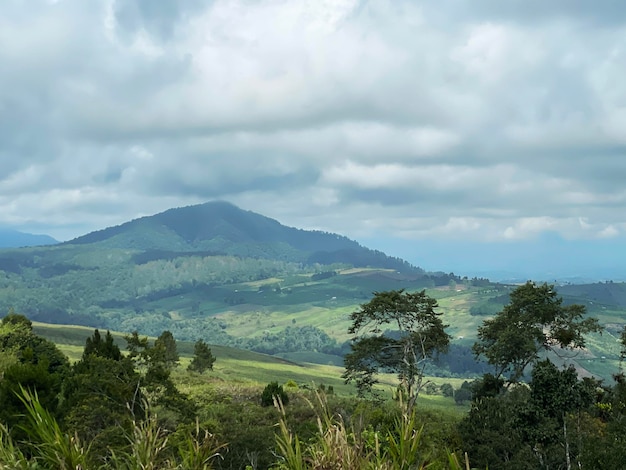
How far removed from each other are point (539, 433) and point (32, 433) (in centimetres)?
3759

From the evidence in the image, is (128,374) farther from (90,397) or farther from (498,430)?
(498,430)

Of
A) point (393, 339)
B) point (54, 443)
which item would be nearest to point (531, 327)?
point (393, 339)

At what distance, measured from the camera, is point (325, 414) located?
317 inches

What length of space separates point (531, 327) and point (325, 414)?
63933 mm

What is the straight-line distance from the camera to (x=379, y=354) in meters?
63.1

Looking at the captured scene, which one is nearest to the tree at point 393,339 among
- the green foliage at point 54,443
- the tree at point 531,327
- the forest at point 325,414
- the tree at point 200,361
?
the forest at point 325,414

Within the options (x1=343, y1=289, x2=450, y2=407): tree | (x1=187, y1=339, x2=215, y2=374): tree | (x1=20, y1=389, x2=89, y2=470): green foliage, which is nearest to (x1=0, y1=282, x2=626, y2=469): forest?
(x1=20, y1=389, x2=89, y2=470): green foliage

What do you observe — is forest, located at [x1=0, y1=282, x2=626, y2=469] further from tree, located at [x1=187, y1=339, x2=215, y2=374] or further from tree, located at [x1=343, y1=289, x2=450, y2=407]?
tree, located at [x1=187, y1=339, x2=215, y2=374]

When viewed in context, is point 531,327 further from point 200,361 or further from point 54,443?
point 200,361

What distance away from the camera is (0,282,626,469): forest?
8258mm

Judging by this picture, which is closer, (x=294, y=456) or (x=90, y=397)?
(x=294, y=456)

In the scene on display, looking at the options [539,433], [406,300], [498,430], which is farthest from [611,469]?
[406,300]

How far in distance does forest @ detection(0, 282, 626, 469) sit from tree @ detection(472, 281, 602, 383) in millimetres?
160

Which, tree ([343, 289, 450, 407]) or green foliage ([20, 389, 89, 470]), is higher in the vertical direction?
green foliage ([20, 389, 89, 470])
